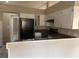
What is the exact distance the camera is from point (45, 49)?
1509mm

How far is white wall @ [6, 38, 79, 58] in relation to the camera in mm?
1329

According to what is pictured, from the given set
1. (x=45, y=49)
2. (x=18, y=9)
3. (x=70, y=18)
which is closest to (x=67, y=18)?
(x=70, y=18)

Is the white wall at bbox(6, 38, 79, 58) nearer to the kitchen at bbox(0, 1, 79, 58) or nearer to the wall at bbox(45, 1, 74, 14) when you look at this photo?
the kitchen at bbox(0, 1, 79, 58)

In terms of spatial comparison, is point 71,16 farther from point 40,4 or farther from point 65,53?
point 40,4

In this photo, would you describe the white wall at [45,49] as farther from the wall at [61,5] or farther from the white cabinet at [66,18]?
the wall at [61,5]

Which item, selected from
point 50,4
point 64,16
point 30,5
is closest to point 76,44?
point 64,16

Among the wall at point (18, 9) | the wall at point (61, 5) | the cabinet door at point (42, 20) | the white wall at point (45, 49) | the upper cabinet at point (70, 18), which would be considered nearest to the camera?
the white wall at point (45, 49)

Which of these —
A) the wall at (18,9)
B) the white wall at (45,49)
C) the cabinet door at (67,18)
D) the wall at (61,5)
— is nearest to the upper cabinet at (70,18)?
the cabinet door at (67,18)

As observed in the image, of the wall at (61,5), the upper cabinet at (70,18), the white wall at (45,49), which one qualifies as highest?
the wall at (61,5)

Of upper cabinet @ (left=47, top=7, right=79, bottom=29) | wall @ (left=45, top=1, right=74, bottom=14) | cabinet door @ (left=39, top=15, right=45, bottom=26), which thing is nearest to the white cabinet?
upper cabinet @ (left=47, top=7, right=79, bottom=29)

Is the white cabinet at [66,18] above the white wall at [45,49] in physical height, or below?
above

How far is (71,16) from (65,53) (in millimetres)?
1176

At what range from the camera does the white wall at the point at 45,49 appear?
4.36 feet

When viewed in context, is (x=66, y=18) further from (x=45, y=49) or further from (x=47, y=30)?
(x=47, y=30)
